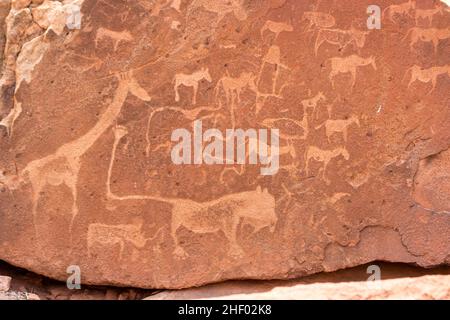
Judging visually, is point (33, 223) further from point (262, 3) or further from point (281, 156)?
point (262, 3)

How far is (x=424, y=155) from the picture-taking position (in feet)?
10.2

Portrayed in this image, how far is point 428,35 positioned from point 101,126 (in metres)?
1.66

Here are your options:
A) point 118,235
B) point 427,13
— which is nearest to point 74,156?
point 118,235

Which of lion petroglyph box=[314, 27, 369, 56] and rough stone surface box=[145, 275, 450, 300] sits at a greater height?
lion petroglyph box=[314, 27, 369, 56]

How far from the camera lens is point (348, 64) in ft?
10.0

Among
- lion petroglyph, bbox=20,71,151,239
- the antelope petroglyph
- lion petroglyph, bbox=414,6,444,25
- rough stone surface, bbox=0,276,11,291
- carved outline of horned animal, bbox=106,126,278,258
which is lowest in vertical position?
rough stone surface, bbox=0,276,11,291

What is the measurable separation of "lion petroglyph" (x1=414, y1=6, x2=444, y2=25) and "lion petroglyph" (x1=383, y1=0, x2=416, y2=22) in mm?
35

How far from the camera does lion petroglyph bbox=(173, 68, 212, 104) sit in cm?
301

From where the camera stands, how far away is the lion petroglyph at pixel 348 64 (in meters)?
3.05

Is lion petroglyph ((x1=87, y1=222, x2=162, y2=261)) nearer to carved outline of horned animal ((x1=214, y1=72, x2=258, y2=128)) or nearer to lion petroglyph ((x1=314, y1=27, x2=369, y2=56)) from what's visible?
carved outline of horned animal ((x1=214, y1=72, x2=258, y2=128))

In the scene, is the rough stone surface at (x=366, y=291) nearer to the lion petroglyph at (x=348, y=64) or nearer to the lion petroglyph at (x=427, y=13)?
the lion petroglyph at (x=348, y=64)

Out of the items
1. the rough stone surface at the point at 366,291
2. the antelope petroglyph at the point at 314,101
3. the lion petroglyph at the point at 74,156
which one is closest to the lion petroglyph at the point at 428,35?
the antelope petroglyph at the point at 314,101

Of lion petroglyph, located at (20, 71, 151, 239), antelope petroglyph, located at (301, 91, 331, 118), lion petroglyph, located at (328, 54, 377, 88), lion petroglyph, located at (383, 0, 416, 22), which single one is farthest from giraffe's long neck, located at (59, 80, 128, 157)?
lion petroglyph, located at (383, 0, 416, 22)

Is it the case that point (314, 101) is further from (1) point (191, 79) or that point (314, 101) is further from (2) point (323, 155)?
(1) point (191, 79)
